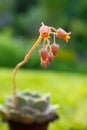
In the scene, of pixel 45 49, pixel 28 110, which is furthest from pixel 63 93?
pixel 45 49

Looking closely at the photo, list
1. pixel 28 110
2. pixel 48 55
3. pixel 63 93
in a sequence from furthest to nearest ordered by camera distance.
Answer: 1. pixel 63 93
2. pixel 28 110
3. pixel 48 55

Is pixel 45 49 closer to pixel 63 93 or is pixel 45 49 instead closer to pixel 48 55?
pixel 48 55

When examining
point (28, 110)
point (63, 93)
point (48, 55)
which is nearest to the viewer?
point (48, 55)

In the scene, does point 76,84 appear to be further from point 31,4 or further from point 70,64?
point 31,4

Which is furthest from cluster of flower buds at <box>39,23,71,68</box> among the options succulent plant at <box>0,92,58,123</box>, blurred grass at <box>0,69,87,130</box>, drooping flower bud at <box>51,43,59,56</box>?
blurred grass at <box>0,69,87,130</box>

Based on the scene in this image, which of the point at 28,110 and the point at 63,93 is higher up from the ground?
the point at 63,93

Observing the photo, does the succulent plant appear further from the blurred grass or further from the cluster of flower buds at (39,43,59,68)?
the blurred grass

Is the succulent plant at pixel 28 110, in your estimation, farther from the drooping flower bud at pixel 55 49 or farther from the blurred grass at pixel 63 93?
the blurred grass at pixel 63 93

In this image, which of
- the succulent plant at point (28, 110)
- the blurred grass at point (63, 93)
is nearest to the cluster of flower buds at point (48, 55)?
the succulent plant at point (28, 110)
